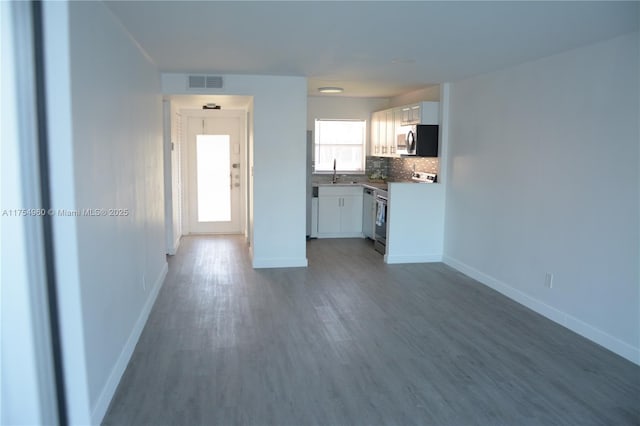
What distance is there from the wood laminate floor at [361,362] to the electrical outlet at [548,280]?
34 centimetres

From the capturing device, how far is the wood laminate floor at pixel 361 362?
2963mm

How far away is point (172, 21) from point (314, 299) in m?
2.98

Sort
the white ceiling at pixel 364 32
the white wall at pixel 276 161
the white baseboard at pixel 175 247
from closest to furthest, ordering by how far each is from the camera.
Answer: the white ceiling at pixel 364 32
the white wall at pixel 276 161
the white baseboard at pixel 175 247

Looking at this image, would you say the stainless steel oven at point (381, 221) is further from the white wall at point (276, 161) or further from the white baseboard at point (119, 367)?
the white baseboard at point (119, 367)

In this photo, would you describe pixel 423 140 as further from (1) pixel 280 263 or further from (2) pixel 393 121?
(1) pixel 280 263

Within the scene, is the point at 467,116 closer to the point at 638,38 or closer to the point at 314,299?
the point at 638,38

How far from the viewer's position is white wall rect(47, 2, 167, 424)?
2.35m

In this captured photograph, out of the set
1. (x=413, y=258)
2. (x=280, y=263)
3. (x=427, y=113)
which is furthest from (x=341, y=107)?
(x=280, y=263)

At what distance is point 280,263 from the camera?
6.53 m

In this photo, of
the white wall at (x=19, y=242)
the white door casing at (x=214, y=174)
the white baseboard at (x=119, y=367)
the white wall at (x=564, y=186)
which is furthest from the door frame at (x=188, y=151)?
the white wall at (x=19, y=242)

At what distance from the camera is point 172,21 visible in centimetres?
354

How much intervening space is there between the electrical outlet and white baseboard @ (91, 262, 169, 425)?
3705mm

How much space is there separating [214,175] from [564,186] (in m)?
5.94

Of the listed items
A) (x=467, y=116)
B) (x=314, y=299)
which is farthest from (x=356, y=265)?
(x=467, y=116)
